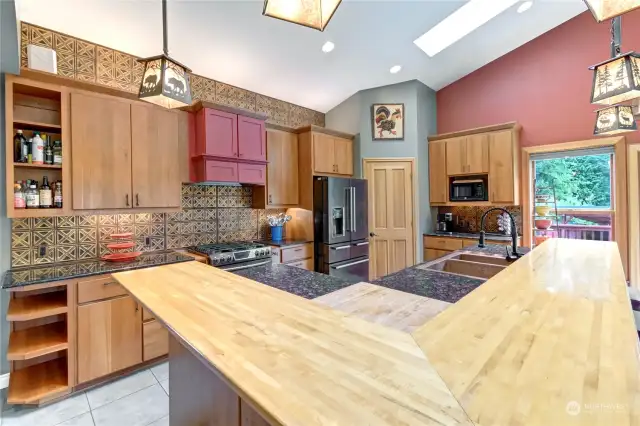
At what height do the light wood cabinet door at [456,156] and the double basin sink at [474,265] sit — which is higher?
the light wood cabinet door at [456,156]

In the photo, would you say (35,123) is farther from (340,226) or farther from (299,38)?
(340,226)

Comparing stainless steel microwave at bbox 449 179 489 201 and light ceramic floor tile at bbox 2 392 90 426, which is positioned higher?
stainless steel microwave at bbox 449 179 489 201

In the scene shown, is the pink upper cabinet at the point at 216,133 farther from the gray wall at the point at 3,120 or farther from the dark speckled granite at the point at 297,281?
the dark speckled granite at the point at 297,281

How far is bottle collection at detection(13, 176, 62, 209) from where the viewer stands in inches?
88.1

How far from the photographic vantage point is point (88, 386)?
2.33m

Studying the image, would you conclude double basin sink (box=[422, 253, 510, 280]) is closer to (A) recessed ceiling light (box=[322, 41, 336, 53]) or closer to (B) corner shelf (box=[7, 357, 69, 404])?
(A) recessed ceiling light (box=[322, 41, 336, 53])

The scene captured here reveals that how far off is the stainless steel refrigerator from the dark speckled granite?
6.08 ft

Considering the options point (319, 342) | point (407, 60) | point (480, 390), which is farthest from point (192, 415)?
point (407, 60)

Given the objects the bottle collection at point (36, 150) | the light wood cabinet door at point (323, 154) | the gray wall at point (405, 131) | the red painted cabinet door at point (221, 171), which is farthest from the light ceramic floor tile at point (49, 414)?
the gray wall at point (405, 131)

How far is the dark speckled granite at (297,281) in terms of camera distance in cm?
151

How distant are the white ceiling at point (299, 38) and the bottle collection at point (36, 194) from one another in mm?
1339

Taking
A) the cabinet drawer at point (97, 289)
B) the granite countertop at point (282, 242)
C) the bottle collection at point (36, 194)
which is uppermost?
the bottle collection at point (36, 194)

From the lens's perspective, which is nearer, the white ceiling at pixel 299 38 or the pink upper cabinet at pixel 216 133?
the white ceiling at pixel 299 38

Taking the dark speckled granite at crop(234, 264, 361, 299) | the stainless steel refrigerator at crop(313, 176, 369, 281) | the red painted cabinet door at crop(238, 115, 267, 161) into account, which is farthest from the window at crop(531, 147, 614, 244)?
the red painted cabinet door at crop(238, 115, 267, 161)
